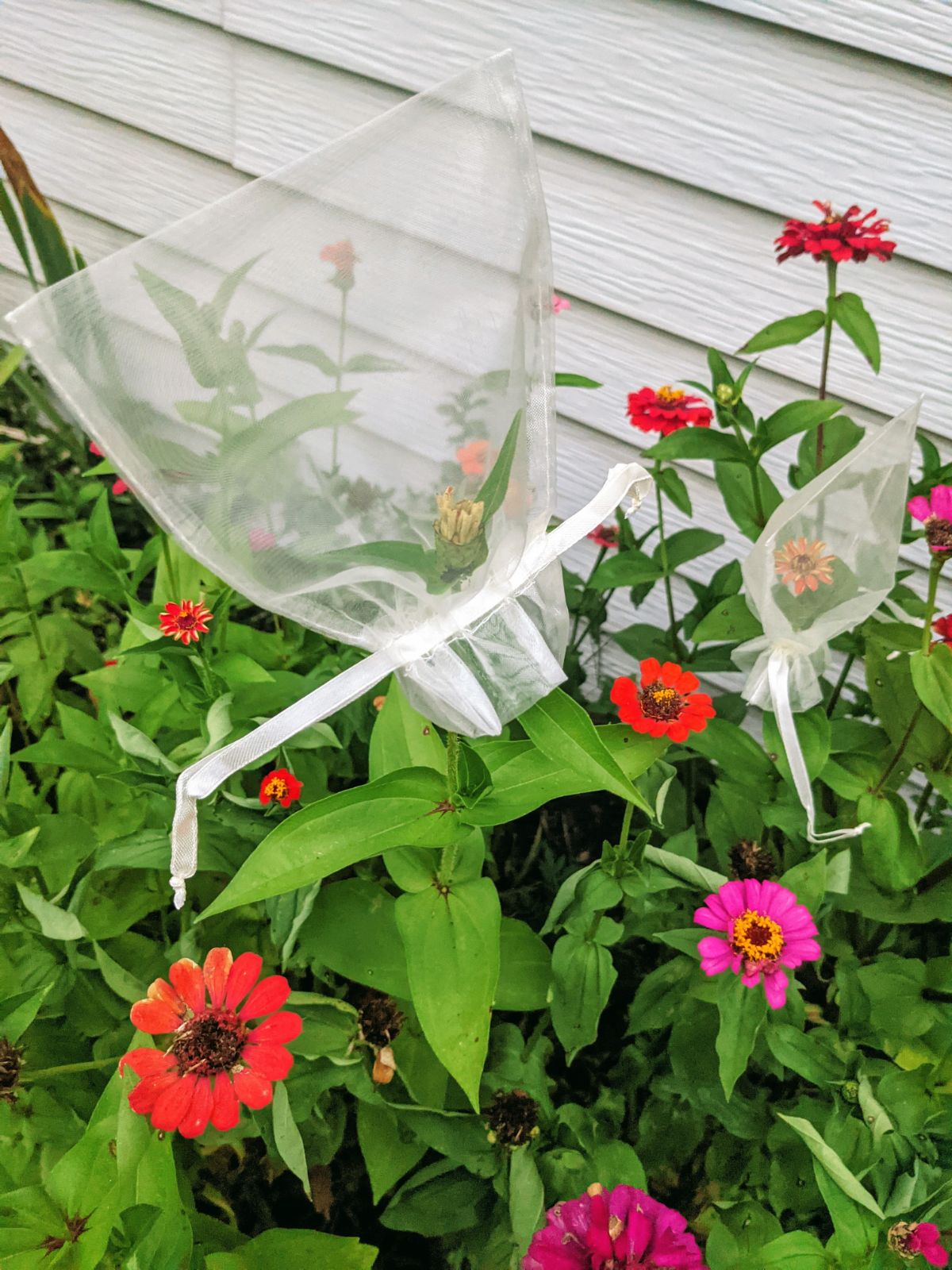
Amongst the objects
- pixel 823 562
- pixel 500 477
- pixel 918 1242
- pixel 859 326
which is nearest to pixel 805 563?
pixel 823 562

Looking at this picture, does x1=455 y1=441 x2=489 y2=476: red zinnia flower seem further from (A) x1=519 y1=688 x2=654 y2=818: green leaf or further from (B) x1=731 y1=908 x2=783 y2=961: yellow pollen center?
→ (B) x1=731 y1=908 x2=783 y2=961: yellow pollen center

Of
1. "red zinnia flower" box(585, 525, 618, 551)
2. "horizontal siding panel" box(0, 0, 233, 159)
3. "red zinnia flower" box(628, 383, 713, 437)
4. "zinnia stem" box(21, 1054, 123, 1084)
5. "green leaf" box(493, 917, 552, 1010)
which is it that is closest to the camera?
"zinnia stem" box(21, 1054, 123, 1084)

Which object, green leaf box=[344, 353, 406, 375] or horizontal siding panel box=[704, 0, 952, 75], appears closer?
green leaf box=[344, 353, 406, 375]

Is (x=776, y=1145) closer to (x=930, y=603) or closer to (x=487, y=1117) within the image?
(x=487, y=1117)

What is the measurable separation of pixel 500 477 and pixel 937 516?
1.23ft

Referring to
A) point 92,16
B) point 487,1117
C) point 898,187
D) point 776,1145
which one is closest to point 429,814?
point 487,1117

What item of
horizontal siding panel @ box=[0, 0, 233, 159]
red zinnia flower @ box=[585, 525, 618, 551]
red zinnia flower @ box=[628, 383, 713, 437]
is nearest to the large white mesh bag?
red zinnia flower @ box=[628, 383, 713, 437]

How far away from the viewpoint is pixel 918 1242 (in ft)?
1.64

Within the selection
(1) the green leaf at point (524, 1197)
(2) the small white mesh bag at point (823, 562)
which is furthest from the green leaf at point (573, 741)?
(1) the green leaf at point (524, 1197)

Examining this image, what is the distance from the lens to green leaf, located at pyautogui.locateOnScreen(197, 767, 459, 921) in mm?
475

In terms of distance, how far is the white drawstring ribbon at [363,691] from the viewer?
449 millimetres

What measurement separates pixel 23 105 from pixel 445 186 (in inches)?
53.6

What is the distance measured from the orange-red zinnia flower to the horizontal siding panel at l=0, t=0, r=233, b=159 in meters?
1.00

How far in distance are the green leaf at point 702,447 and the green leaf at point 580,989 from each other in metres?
0.40
